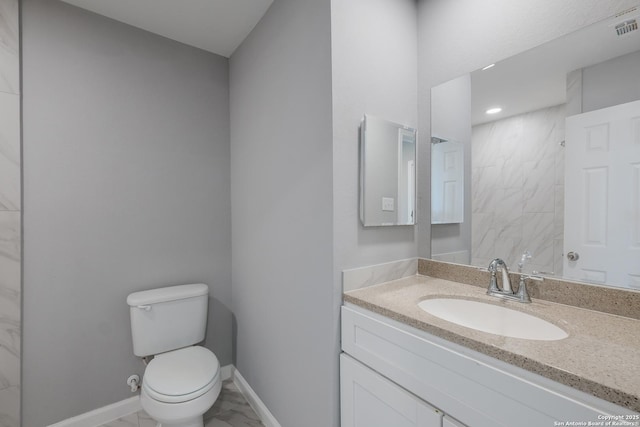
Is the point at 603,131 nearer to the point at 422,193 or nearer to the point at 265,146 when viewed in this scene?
the point at 422,193

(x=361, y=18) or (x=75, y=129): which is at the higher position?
(x=361, y=18)

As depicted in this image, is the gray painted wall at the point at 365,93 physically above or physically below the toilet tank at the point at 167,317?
above

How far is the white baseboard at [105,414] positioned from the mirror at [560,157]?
2.19 metres

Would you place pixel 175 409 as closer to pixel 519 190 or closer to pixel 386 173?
pixel 386 173

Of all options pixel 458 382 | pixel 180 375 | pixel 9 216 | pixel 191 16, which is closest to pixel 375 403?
pixel 458 382

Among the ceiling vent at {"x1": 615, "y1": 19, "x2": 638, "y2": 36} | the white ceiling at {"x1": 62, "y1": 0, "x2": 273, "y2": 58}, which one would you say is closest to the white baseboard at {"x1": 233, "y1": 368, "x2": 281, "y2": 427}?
the ceiling vent at {"x1": 615, "y1": 19, "x2": 638, "y2": 36}

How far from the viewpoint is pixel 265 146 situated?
1.67 meters

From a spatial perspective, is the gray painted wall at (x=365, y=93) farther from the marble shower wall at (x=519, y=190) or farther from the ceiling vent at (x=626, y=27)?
the ceiling vent at (x=626, y=27)

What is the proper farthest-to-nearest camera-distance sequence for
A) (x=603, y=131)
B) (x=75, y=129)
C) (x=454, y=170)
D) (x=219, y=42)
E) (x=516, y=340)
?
(x=219, y=42) → (x=75, y=129) → (x=454, y=170) → (x=603, y=131) → (x=516, y=340)

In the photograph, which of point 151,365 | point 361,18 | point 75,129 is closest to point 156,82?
point 75,129

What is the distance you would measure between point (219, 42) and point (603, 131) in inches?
86.4

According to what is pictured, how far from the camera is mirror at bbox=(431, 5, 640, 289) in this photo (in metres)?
0.94

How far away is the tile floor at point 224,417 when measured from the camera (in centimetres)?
169

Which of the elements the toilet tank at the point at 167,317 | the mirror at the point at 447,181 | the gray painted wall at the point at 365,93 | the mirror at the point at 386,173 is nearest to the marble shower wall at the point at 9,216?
the toilet tank at the point at 167,317
